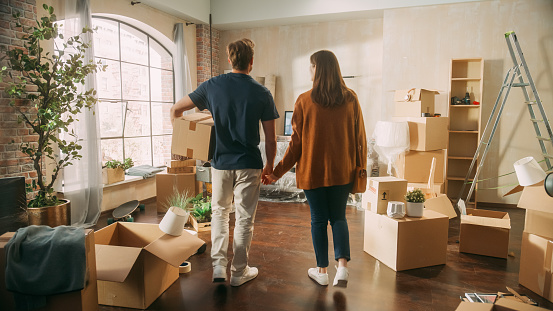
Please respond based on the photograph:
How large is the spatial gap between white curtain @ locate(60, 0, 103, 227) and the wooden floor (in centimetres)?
154

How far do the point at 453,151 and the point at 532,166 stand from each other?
8.87ft

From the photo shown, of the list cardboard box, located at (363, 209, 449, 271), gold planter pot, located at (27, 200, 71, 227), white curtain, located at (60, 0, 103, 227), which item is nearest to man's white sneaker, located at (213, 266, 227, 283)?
cardboard box, located at (363, 209, 449, 271)

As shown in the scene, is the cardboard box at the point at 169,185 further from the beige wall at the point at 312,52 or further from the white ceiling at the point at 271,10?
the white ceiling at the point at 271,10

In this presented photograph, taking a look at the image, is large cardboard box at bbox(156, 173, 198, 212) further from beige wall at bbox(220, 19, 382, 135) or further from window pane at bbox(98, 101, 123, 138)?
beige wall at bbox(220, 19, 382, 135)

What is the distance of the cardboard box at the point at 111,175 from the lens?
14.3ft

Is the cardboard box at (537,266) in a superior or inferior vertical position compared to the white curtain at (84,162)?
inferior

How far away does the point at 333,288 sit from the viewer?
7.95ft

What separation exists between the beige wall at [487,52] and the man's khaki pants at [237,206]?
359 cm

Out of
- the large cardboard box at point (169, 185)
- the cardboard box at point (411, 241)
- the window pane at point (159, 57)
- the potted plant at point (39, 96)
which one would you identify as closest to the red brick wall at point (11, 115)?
the potted plant at point (39, 96)

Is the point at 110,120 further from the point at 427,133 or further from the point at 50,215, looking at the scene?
the point at 427,133

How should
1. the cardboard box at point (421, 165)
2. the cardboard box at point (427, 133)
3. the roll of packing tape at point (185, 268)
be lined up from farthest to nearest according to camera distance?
1. the cardboard box at point (421, 165)
2. the cardboard box at point (427, 133)
3. the roll of packing tape at point (185, 268)

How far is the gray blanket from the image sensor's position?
1761 mm

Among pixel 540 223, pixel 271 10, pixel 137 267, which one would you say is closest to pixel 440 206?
pixel 540 223

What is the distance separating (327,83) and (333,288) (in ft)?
4.24
